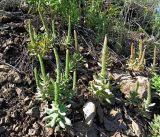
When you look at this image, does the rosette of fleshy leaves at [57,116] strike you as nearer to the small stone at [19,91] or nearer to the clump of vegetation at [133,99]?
the small stone at [19,91]

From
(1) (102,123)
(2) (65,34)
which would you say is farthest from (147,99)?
(2) (65,34)

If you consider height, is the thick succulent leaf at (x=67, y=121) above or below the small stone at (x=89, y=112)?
above

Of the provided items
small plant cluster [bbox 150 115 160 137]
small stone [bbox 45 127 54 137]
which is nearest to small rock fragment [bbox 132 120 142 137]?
small plant cluster [bbox 150 115 160 137]

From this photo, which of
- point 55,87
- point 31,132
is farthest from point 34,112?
point 55,87

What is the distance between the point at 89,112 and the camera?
13.0ft

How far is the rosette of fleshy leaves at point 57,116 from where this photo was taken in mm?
3686

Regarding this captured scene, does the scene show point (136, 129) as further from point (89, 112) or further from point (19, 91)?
point (19, 91)

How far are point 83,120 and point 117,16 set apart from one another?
2.21 m

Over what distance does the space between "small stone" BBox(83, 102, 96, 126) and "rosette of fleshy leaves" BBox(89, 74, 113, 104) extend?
0.15 m

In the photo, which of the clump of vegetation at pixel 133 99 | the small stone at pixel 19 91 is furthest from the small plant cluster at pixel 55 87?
the clump of vegetation at pixel 133 99

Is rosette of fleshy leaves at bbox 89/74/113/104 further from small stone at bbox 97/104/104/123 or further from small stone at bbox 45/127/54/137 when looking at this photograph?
small stone at bbox 45/127/54/137

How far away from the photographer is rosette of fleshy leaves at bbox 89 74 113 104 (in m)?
4.09

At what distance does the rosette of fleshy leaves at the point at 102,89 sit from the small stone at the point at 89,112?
152 mm

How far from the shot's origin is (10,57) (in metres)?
4.49
